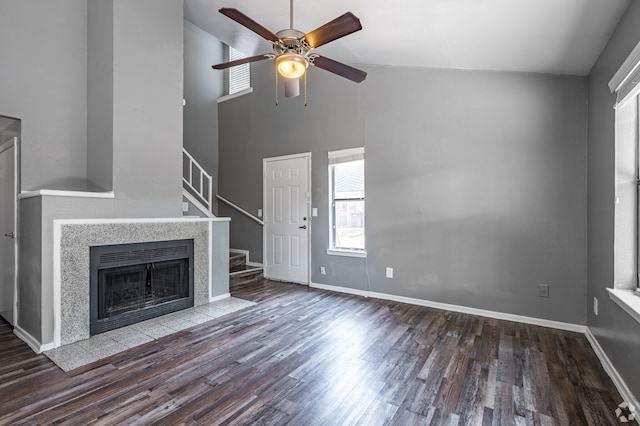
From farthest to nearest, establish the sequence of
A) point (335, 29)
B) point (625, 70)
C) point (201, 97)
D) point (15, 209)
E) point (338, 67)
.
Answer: point (201, 97) → point (15, 209) → point (338, 67) → point (335, 29) → point (625, 70)

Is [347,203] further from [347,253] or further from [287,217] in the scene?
[287,217]

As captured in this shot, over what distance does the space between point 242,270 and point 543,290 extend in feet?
14.4

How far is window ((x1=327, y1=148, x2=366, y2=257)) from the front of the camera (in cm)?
462

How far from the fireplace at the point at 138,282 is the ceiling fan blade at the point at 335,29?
2.70 metres

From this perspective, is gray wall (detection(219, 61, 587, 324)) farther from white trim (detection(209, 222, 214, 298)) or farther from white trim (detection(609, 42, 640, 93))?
white trim (detection(209, 222, 214, 298))

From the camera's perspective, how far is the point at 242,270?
223 inches

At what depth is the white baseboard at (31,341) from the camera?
2740mm

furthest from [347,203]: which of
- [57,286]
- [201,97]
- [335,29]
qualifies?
[201,97]

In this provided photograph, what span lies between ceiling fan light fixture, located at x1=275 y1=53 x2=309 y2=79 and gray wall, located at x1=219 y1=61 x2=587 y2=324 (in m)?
2.09

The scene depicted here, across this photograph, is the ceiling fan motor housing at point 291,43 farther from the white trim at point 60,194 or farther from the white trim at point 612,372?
the white trim at point 612,372

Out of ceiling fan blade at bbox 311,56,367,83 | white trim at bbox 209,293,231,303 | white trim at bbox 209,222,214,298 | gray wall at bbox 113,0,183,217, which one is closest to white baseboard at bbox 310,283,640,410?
white trim at bbox 209,293,231,303

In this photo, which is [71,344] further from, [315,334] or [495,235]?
[495,235]

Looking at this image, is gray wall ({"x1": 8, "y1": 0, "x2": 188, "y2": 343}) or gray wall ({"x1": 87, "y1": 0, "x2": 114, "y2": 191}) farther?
gray wall ({"x1": 87, "y1": 0, "x2": 114, "y2": 191})

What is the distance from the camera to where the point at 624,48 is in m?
2.18
